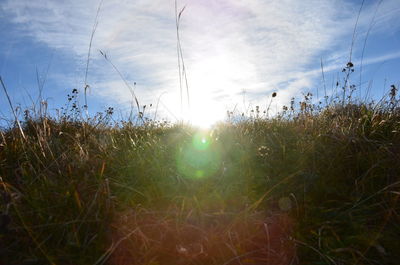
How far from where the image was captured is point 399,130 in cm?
295

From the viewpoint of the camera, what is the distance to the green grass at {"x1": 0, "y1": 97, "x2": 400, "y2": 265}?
181 cm

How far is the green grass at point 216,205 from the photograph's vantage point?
71.3 inches

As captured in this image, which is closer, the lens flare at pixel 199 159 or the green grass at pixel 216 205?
the green grass at pixel 216 205

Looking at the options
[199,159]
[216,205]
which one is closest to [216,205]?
[216,205]

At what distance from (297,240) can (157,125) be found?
411cm

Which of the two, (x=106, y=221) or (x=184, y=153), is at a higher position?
(x=184, y=153)

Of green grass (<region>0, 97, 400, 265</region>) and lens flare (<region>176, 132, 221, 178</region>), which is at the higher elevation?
lens flare (<region>176, 132, 221, 178</region>)

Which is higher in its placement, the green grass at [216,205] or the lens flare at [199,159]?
the lens flare at [199,159]

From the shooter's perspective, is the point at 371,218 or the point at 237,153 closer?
the point at 371,218

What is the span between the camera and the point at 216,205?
231 centimetres

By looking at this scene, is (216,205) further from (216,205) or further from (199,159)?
(199,159)

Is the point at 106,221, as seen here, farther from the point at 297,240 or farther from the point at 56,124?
the point at 56,124

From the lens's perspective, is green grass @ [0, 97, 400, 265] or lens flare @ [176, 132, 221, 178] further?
lens flare @ [176, 132, 221, 178]

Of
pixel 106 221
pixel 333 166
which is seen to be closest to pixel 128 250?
pixel 106 221
